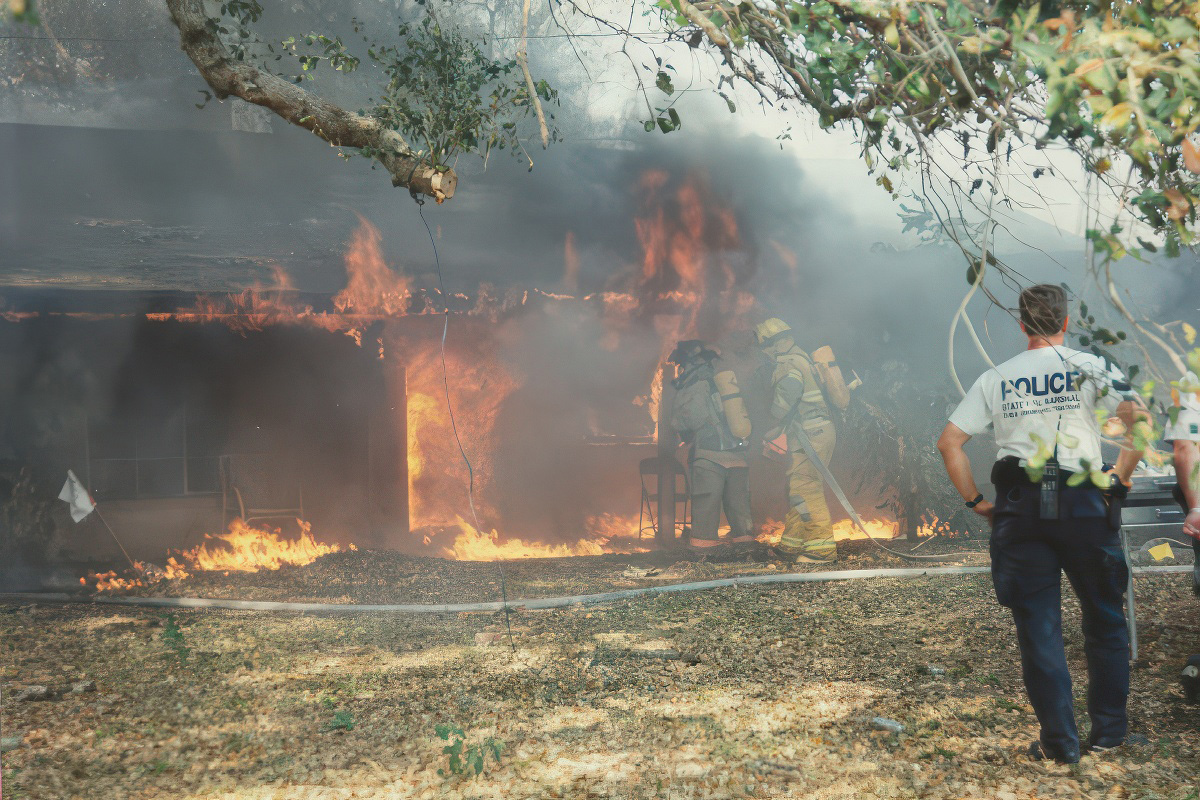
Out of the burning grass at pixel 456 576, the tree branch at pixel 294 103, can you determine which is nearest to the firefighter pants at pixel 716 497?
the burning grass at pixel 456 576

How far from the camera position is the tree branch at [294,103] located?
4.71m

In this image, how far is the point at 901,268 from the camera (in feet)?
40.0

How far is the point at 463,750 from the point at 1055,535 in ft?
8.20

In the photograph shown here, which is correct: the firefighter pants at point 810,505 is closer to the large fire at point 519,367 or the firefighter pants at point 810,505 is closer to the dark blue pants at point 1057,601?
the large fire at point 519,367

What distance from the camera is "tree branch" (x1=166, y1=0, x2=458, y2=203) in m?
4.71

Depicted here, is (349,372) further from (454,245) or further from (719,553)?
(719,553)

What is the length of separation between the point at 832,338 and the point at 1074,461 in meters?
8.55

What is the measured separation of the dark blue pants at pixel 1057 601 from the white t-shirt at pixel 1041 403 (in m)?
0.27

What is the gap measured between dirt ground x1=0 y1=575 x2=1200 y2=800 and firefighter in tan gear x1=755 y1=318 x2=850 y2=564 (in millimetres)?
2011

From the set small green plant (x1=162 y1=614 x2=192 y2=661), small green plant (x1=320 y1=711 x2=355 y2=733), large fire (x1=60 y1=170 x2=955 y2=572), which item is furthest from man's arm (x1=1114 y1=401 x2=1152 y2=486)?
large fire (x1=60 y1=170 x2=955 y2=572)

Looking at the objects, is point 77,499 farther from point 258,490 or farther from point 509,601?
point 509,601

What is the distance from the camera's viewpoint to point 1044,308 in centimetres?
316

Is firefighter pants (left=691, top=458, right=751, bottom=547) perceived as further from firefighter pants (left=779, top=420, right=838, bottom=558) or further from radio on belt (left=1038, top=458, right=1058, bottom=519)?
radio on belt (left=1038, top=458, right=1058, bottom=519)

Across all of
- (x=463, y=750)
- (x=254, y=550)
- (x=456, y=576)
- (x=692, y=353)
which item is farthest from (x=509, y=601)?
(x=254, y=550)
